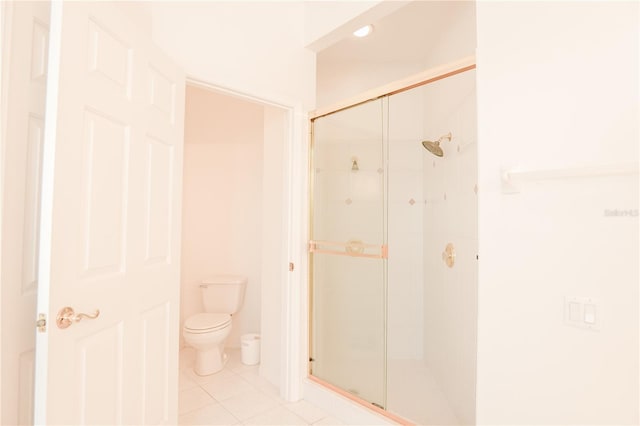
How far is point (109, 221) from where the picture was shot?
123 centimetres

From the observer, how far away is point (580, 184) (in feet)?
3.43

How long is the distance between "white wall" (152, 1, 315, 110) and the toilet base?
2.08 m

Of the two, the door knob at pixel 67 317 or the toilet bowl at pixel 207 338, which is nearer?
the door knob at pixel 67 317

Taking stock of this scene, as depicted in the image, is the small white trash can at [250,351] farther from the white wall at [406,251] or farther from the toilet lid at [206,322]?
the white wall at [406,251]

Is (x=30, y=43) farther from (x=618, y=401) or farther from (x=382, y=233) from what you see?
(x=618, y=401)

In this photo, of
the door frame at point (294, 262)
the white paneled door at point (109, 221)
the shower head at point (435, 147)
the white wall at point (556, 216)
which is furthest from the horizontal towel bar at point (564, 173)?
the white paneled door at point (109, 221)

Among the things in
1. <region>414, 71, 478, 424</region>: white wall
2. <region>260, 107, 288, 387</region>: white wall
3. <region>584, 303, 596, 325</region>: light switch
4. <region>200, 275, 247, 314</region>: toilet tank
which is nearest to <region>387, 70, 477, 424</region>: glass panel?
<region>414, 71, 478, 424</region>: white wall

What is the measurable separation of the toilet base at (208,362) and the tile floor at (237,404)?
0.15 ft

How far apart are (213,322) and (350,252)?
1.33m

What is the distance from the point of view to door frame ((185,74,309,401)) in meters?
2.20

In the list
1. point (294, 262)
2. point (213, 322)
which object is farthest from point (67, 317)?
point (213, 322)

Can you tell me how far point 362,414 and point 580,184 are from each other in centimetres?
167

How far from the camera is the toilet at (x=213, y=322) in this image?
8.05 ft

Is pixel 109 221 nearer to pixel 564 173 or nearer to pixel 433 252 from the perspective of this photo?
pixel 564 173
